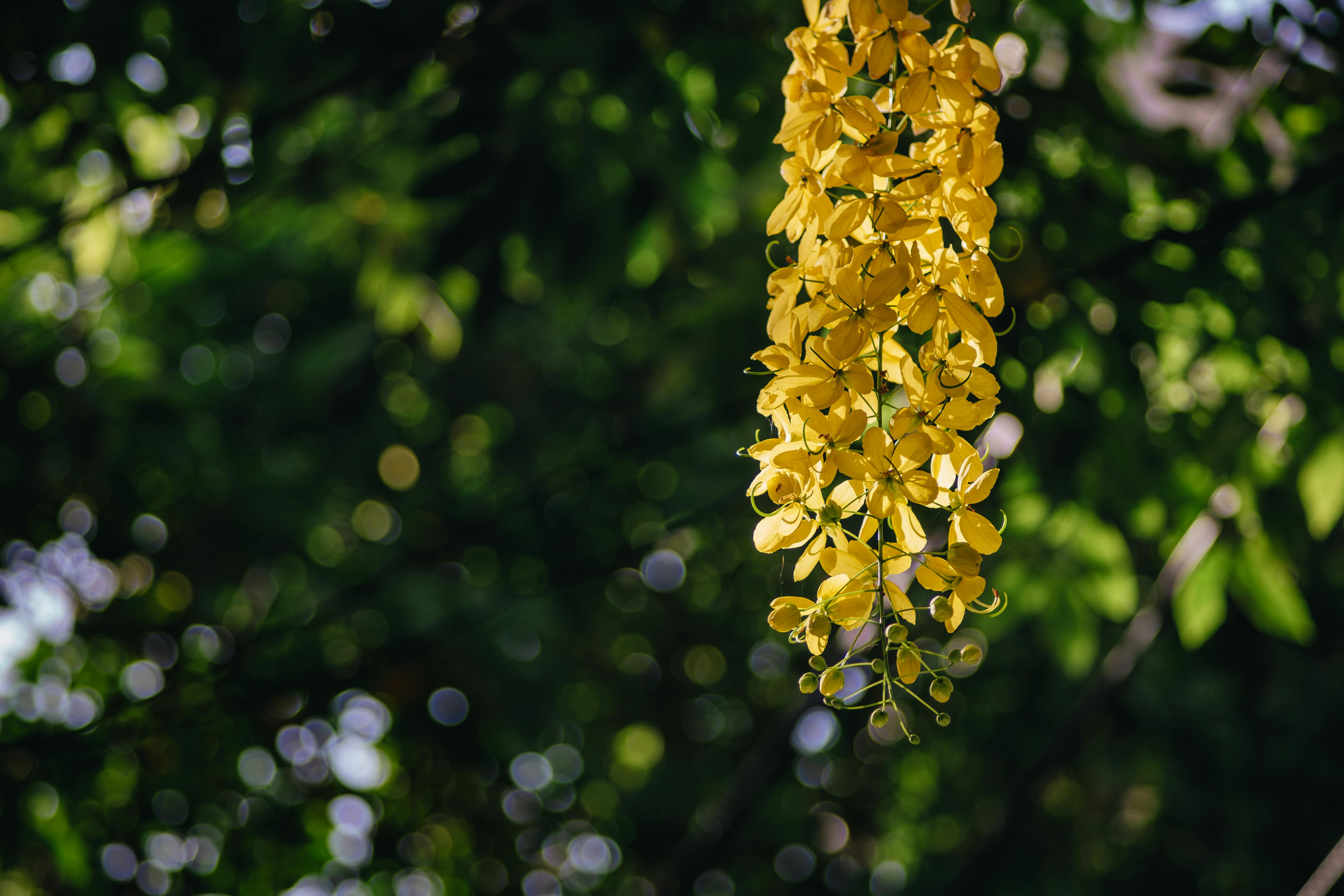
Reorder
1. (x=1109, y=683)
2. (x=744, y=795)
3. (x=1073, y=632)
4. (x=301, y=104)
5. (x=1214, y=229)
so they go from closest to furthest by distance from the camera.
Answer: (x=1214, y=229), (x=301, y=104), (x=1073, y=632), (x=744, y=795), (x=1109, y=683)

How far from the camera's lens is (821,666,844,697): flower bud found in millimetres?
847

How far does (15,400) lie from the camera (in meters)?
2.75

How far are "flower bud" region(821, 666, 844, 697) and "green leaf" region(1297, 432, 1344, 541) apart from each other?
4.94 feet

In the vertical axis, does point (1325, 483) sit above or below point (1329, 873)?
above

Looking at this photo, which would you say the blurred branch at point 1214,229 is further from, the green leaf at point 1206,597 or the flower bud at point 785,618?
the flower bud at point 785,618

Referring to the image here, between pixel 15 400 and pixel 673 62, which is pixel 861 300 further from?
pixel 15 400

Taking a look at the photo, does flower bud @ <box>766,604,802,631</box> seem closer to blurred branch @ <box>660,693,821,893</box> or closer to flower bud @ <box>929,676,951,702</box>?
flower bud @ <box>929,676,951,702</box>

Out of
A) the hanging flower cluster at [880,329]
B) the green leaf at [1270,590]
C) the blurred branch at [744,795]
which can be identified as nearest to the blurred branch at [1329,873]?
the green leaf at [1270,590]

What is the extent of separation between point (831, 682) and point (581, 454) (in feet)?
9.74

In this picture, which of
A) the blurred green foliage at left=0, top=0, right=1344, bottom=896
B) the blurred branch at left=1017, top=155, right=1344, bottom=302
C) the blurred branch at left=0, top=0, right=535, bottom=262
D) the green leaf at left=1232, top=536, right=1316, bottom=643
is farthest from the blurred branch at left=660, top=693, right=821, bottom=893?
the blurred branch at left=0, top=0, right=535, bottom=262

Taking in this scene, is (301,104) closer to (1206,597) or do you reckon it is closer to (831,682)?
(831,682)

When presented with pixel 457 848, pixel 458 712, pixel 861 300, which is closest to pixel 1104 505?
pixel 861 300

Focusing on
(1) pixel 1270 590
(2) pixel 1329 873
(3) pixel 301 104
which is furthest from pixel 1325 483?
(3) pixel 301 104

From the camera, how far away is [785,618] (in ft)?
2.82
